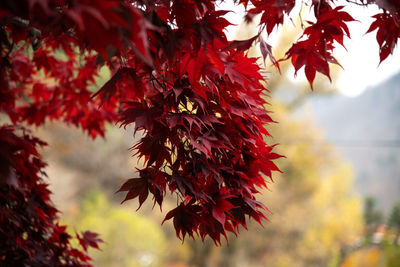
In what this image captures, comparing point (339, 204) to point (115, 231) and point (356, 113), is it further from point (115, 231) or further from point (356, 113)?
point (356, 113)

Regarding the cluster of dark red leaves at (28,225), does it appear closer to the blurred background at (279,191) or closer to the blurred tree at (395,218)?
the blurred background at (279,191)

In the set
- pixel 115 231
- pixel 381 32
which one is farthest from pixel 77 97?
pixel 115 231

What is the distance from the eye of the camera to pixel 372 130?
28672 mm

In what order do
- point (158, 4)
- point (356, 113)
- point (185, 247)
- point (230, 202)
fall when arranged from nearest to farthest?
point (158, 4) < point (230, 202) < point (185, 247) < point (356, 113)

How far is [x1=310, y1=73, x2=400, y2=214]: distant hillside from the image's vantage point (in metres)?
25.3

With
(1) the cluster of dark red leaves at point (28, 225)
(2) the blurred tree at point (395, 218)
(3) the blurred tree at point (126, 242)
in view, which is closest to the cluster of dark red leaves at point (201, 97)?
(1) the cluster of dark red leaves at point (28, 225)

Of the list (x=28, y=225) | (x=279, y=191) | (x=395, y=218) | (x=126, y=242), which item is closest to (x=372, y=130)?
(x=395, y=218)

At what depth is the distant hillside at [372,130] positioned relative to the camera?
995 inches

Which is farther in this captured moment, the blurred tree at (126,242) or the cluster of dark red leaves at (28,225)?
the blurred tree at (126,242)

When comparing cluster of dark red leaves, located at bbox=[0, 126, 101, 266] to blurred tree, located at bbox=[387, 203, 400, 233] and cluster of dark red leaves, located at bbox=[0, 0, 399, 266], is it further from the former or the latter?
blurred tree, located at bbox=[387, 203, 400, 233]

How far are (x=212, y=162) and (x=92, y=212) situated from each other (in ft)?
25.1

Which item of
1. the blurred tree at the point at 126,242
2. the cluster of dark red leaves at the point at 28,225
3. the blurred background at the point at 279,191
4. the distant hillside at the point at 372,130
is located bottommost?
the cluster of dark red leaves at the point at 28,225

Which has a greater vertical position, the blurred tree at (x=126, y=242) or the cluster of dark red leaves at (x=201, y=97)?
the blurred tree at (x=126, y=242)

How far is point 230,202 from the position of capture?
0.87 meters
